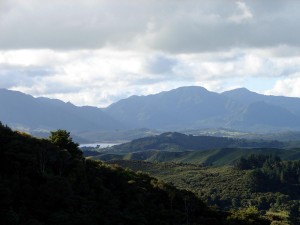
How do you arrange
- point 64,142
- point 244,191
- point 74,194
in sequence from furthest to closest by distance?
point 244,191
point 64,142
point 74,194

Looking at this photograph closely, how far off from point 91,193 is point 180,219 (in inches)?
401

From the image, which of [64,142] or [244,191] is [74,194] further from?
[244,191]

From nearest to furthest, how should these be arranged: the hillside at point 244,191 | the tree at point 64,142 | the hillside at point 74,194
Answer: the hillside at point 74,194, the tree at point 64,142, the hillside at point 244,191

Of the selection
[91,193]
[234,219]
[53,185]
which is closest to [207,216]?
[234,219]

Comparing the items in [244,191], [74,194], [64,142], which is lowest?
[244,191]

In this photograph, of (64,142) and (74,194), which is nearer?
(74,194)

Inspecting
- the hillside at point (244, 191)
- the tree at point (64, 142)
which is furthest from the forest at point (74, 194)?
the hillside at point (244, 191)

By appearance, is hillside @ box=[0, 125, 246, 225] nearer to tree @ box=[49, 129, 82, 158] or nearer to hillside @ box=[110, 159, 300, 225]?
tree @ box=[49, 129, 82, 158]

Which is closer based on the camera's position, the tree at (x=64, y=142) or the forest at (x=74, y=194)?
the forest at (x=74, y=194)

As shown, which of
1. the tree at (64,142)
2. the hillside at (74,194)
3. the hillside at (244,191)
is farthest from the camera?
the hillside at (244,191)

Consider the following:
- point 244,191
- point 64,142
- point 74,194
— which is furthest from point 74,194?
point 244,191

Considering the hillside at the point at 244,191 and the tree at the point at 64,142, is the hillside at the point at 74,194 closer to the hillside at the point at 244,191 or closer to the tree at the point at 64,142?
the tree at the point at 64,142

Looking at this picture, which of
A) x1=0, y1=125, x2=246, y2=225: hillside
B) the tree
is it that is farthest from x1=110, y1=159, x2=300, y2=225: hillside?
x1=0, y1=125, x2=246, y2=225: hillside

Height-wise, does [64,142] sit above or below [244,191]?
above
